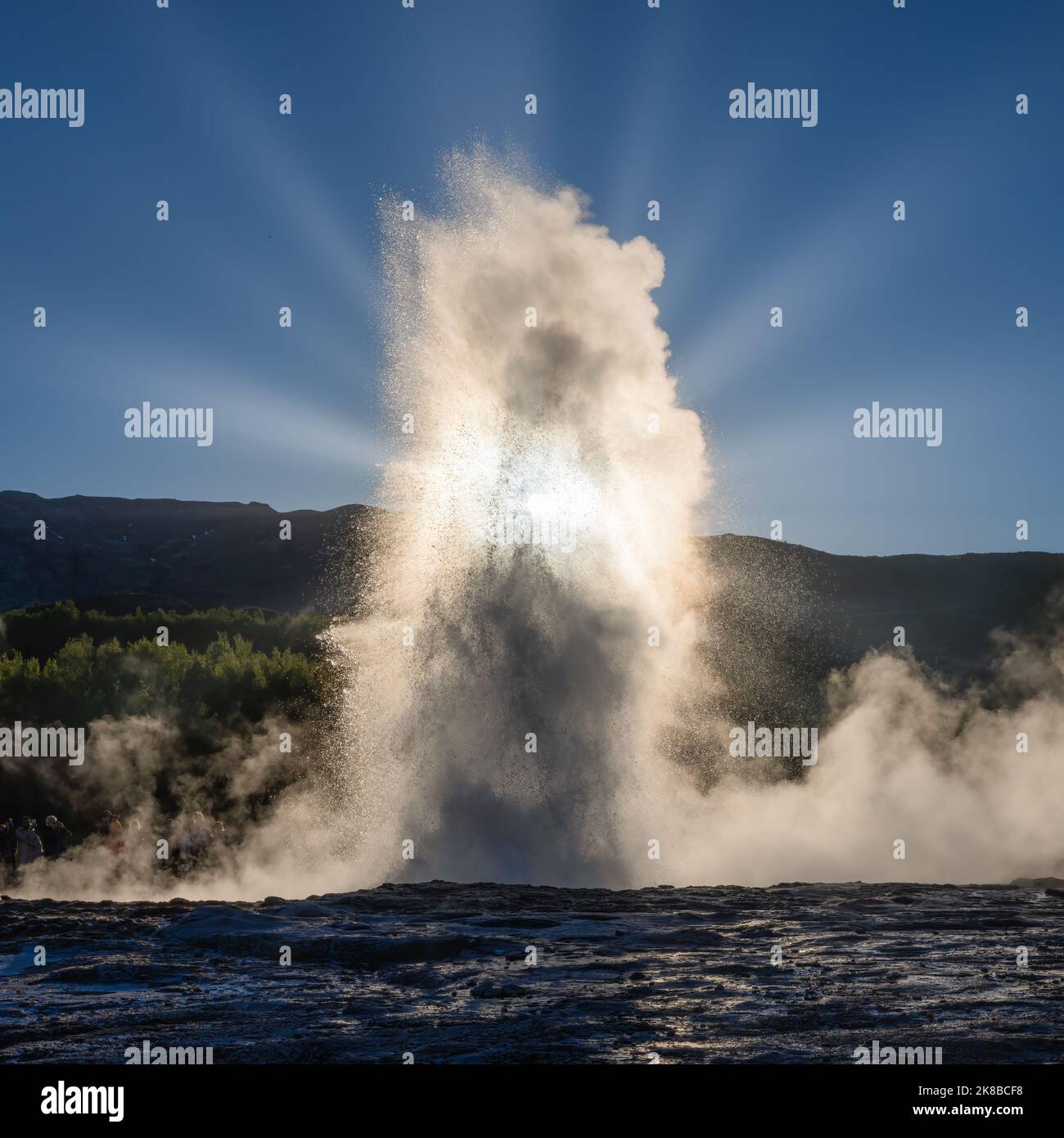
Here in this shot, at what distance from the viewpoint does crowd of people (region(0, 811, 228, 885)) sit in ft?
80.1

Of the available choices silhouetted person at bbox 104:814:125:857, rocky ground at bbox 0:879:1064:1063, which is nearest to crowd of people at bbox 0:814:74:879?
silhouetted person at bbox 104:814:125:857

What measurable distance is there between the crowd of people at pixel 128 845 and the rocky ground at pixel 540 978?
5.25m

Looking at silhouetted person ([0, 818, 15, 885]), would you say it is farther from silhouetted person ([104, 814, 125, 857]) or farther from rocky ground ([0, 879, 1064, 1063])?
rocky ground ([0, 879, 1064, 1063])

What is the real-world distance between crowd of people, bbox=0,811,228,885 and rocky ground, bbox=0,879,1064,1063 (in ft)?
17.2

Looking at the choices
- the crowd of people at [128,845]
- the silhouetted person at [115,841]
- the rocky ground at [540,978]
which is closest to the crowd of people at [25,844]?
the crowd of people at [128,845]

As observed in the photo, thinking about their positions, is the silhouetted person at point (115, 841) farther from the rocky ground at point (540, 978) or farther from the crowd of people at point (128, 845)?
the rocky ground at point (540, 978)

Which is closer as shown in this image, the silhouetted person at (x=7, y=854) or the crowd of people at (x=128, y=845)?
the crowd of people at (x=128, y=845)

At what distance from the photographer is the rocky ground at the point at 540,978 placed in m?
9.54

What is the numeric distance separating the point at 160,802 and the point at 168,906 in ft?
62.7

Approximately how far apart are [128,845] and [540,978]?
15.8 meters

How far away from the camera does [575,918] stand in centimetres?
1652

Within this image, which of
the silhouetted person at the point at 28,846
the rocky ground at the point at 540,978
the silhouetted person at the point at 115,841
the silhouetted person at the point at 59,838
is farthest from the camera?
the silhouetted person at the point at 59,838

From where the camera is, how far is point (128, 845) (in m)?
25.6
